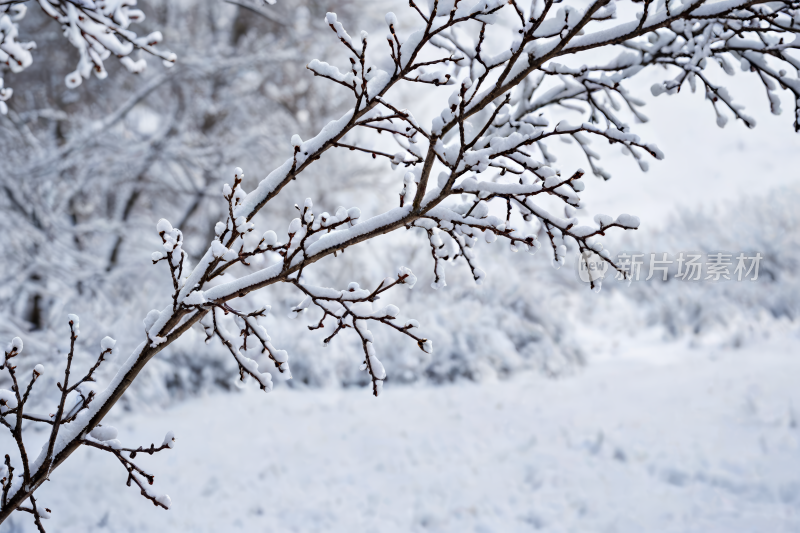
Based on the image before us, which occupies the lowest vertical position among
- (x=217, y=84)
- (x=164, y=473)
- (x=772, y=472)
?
(x=772, y=472)

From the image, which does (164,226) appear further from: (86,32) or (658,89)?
(658,89)

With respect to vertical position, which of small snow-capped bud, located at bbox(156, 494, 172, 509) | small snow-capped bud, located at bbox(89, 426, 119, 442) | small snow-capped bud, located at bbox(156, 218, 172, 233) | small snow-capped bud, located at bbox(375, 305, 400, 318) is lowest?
small snow-capped bud, located at bbox(156, 494, 172, 509)

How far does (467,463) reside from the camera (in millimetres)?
4066

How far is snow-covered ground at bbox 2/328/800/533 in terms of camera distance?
3215mm

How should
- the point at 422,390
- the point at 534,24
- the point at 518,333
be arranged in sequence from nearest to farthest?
1. the point at 534,24
2. the point at 422,390
3. the point at 518,333

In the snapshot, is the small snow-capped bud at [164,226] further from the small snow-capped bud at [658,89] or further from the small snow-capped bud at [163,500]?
the small snow-capped bud at [658,89]

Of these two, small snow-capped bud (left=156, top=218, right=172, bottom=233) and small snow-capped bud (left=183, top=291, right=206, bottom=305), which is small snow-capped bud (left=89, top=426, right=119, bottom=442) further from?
small snow-capped bud (left=156, top=218, right=172, bottom=233)

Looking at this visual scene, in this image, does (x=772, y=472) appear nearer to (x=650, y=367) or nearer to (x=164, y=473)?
(x=650, y=367)

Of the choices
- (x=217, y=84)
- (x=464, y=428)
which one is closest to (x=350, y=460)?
(x=464, y=428)

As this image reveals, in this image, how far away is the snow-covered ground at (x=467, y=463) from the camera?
10.5 feet

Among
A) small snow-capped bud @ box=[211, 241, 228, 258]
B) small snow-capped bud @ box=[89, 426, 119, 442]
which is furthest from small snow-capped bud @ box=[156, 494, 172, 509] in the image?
small snow-capped bud @ box=[211, 241, 228, 258]

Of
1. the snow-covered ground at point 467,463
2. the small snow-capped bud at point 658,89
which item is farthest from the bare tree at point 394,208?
the snow-covered ground at point 467,463

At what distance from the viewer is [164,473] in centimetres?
386

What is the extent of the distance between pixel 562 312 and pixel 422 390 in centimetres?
342
